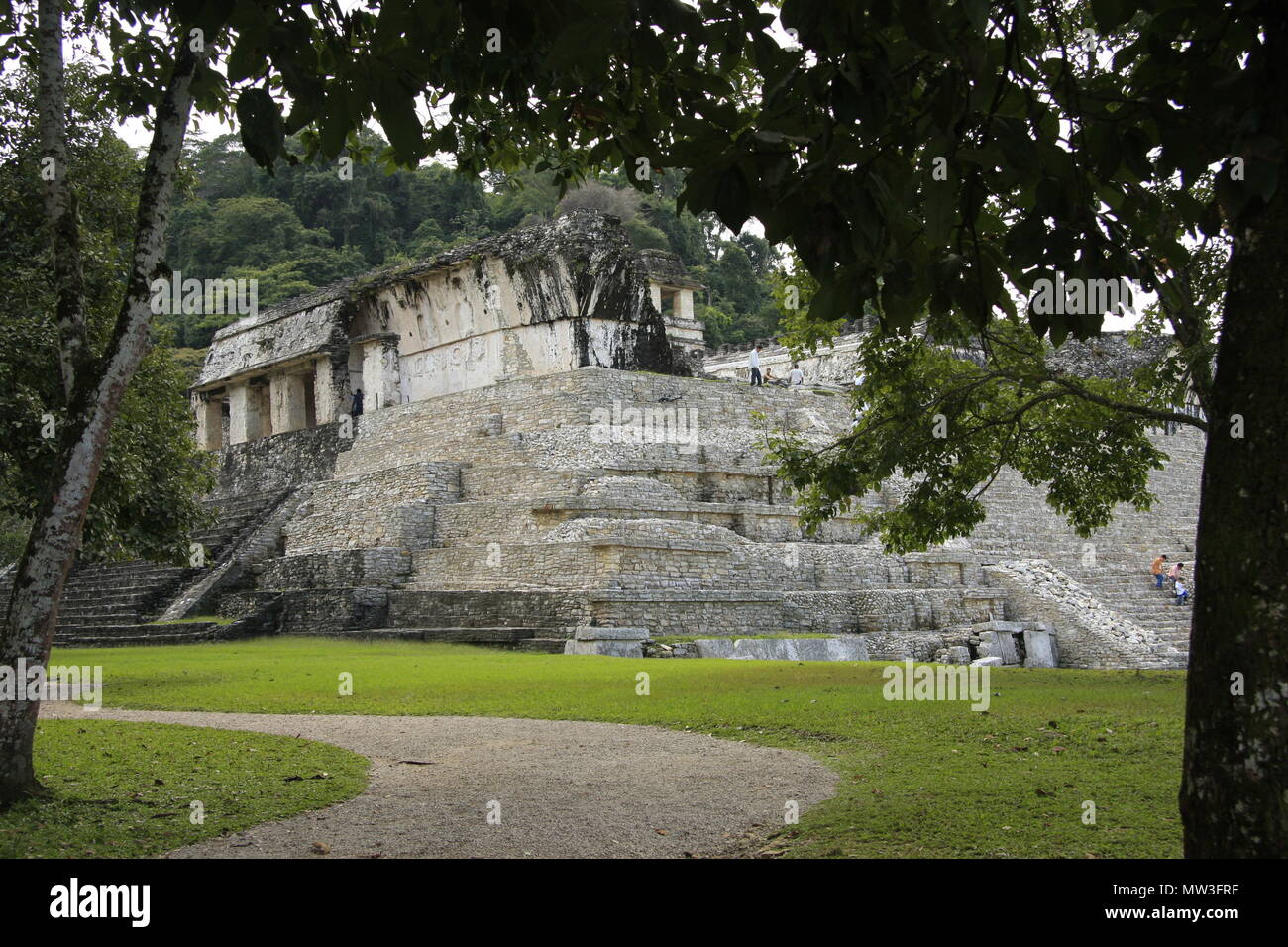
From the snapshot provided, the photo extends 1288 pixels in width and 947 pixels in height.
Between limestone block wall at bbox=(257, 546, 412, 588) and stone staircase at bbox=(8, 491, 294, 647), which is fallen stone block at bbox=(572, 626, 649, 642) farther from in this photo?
stone staircase at bbox=(8, 491, 294, 647)

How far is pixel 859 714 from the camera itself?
400 inches

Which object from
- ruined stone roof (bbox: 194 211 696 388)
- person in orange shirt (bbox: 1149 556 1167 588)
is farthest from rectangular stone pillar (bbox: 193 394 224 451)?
person in orange shirt (bbox: 1149 556 1167 588)

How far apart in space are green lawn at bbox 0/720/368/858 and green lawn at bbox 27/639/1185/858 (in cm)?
228

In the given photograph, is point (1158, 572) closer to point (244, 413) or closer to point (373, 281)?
point (373, 281)

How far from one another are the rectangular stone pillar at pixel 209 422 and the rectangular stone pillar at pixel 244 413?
111 centimetres

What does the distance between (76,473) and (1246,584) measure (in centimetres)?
536

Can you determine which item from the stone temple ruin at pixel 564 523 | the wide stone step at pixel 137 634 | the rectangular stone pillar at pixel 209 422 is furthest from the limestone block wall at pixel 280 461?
the wide stone step at pixel 137 634

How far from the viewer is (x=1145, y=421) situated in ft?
42.5

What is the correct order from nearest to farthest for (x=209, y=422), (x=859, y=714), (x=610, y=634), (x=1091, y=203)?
(x=1091, y=203) → (x=859, y=714) → (x=610, y=634) → (x=209, y=422)

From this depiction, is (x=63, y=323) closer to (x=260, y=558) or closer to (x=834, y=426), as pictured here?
(x=260, y=558)

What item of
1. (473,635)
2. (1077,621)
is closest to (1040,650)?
(1077,621)

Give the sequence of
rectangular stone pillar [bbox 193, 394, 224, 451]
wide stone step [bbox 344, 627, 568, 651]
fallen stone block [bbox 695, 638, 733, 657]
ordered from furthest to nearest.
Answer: rectangular stone pillar [bbox 193, 394, 224, 451], wide stone step [bbox 344, 627, 568, 651], fallen stone block [bbox 695, 638, 733, 657]

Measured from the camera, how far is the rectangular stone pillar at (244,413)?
101 ft

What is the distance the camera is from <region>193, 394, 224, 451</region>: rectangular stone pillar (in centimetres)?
3194
